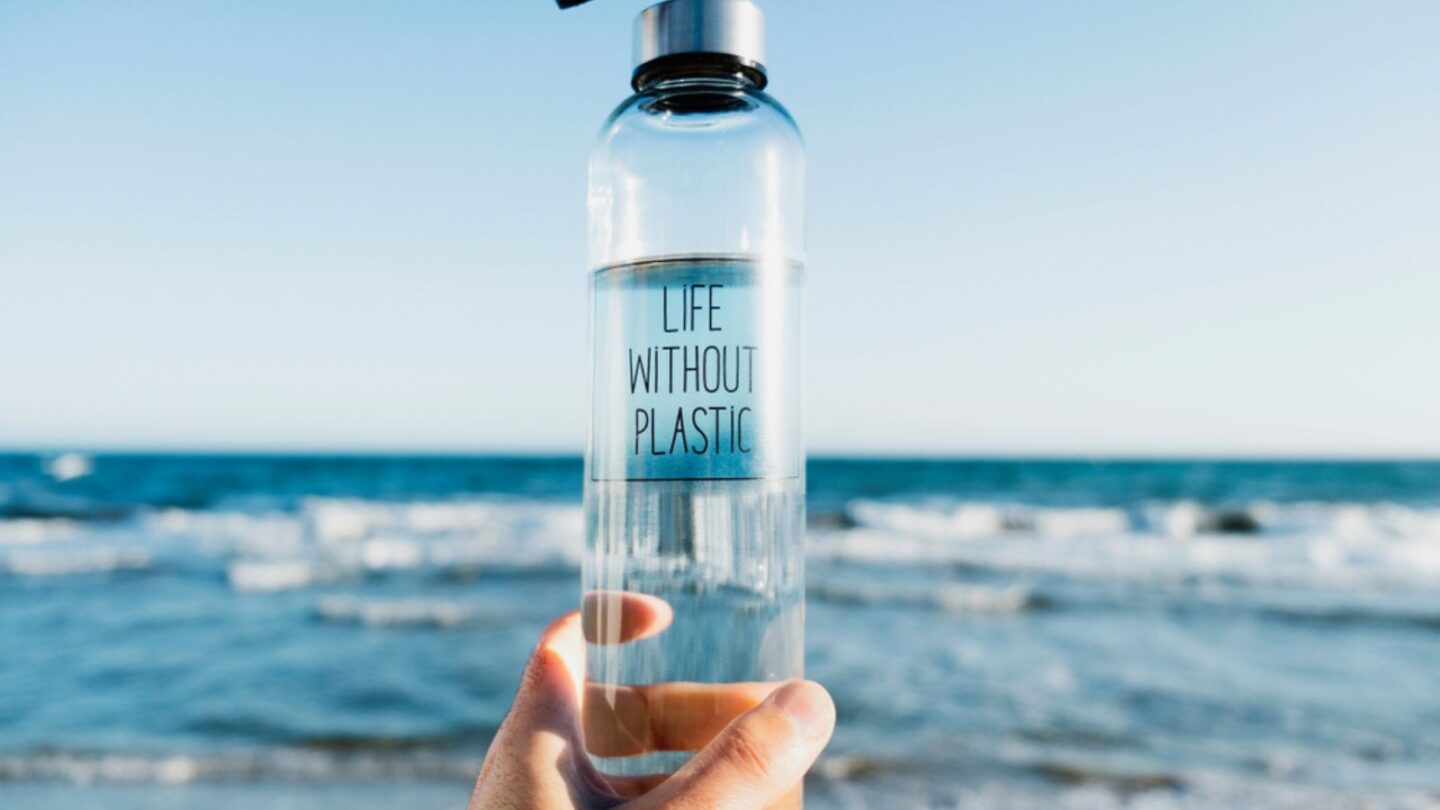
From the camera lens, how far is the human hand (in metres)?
1.05

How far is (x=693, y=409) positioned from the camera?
113 cm

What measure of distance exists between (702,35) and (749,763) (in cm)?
80

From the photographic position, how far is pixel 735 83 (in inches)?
47.6

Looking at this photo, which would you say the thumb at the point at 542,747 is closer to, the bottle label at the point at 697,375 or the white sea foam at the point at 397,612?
the bottle label at the point at 697,375

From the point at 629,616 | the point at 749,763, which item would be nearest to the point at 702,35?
the point at 629,616

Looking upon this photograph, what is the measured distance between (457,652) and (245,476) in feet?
85.9

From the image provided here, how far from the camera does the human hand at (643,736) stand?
1.05 meters

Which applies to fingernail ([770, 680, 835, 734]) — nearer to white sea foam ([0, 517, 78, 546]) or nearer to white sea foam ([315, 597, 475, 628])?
white sea foam ([315, 597, 475, 628])

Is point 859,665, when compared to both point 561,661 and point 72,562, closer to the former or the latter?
point 561,661

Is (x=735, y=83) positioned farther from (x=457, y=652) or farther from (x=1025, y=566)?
(x=1025, y=566)

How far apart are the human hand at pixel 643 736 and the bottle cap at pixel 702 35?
633 mm

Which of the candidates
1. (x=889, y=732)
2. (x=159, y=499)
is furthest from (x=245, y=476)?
(x=889, y=732)

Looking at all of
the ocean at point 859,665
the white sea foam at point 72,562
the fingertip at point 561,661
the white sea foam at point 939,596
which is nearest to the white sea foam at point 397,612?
the ocean at point 859,665

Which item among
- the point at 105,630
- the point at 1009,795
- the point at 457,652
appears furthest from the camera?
the point at 105,630
